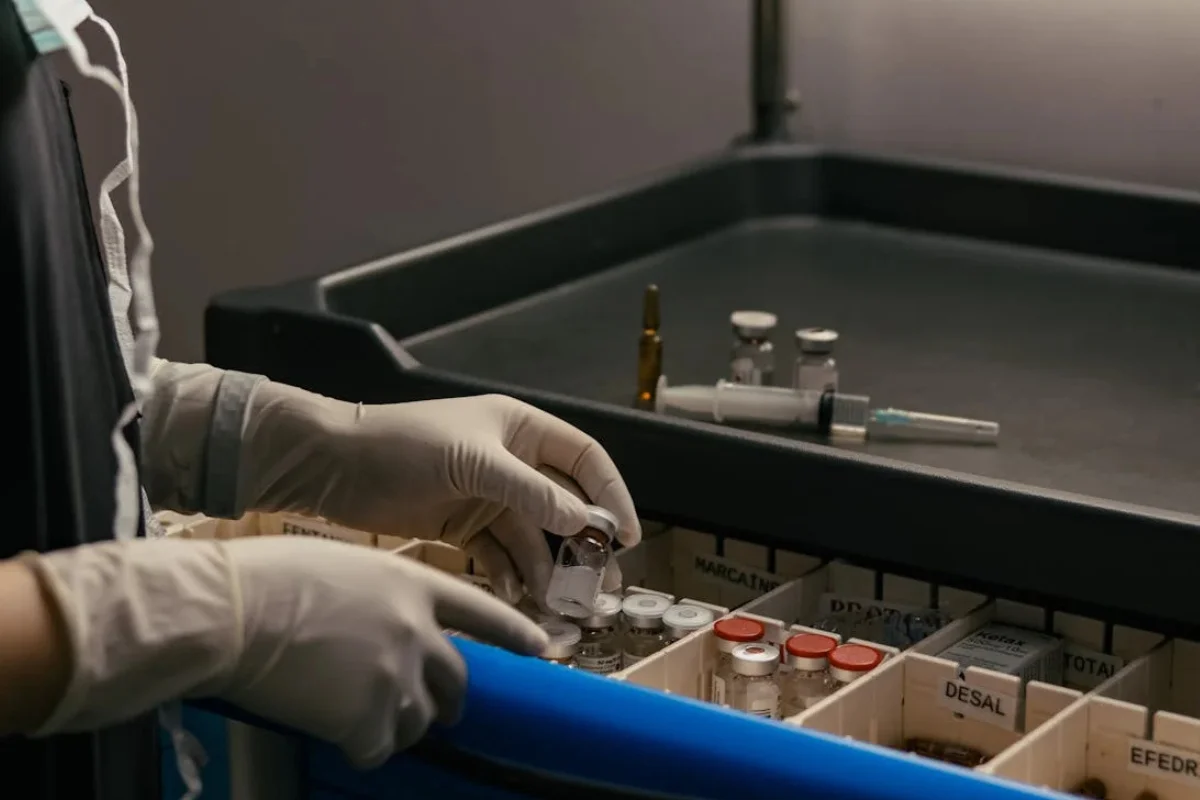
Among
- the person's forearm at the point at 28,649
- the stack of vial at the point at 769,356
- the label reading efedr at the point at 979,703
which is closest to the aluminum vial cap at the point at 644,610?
the label reading efedr at the point at 979,703

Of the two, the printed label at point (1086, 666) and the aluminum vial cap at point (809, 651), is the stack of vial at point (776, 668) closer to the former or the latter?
the aluminum vial cap at point (809, 651)

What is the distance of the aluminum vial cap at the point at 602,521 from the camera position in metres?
1.24

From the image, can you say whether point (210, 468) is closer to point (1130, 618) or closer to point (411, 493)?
point (411, 493)

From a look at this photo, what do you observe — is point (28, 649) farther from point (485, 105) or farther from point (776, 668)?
point (485, 105)

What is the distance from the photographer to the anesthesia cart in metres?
1.00

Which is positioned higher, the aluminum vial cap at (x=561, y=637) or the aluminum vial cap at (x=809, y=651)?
the aluminum vial cap at (x=809, y=651)

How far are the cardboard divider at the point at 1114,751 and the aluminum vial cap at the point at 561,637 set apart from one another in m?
0.34

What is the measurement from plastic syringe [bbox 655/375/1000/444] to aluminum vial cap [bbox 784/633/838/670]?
0.31 m

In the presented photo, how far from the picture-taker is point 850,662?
1180 millimetres

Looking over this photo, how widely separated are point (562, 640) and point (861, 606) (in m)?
0.26

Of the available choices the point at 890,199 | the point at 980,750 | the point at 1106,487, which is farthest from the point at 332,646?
the point at 890,199

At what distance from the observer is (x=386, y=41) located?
2547 mm

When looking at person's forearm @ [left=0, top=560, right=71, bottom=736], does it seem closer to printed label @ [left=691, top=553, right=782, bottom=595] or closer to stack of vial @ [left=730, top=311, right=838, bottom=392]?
printed label @ [left=691, top=553, right=782, bottom=595]

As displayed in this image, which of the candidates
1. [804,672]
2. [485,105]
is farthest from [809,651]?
[485,105]
